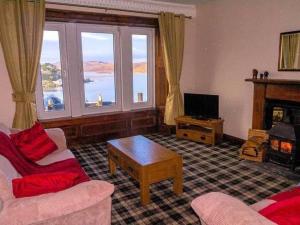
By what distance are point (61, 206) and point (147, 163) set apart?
1114mm

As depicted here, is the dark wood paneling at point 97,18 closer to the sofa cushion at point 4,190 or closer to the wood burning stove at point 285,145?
the wood burning stove at point 285,145

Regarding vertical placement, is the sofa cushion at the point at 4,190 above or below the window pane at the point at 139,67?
below

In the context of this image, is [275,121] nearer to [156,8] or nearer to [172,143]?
[172,143]

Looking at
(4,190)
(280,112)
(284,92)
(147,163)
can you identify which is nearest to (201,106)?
(280,112)

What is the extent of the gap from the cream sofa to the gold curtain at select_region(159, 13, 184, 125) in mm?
3261

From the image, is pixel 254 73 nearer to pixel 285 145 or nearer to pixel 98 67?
pixel 285 145

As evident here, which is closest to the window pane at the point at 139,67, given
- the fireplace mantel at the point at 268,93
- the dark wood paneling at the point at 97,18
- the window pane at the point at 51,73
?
the dark wood paneling at the point at 97,18

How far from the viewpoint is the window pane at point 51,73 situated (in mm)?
3960

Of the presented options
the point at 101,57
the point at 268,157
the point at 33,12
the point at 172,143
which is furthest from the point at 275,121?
the point at 33,12

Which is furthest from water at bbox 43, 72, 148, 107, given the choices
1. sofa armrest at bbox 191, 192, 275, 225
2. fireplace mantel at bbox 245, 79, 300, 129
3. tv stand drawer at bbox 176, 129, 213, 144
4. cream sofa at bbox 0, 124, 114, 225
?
sofa armrest at bbox 191, 192, 275, 225

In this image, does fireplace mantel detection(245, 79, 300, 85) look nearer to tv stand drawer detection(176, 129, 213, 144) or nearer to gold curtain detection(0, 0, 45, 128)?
tv stand drawer detection(176, 129, 213, 144)

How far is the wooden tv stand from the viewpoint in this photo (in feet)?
13.9

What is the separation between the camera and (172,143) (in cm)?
444

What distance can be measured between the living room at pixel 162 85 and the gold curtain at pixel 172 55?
10 cm
